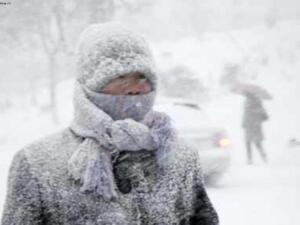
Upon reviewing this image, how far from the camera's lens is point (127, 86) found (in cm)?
245

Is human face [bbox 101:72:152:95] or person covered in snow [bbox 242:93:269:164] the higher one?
human face [bbox 101:72:152:95]

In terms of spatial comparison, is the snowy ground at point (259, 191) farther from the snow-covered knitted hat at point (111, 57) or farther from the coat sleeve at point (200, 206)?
the snow-covered knitted hat at point (111, 57)

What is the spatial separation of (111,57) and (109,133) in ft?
→ 0.90

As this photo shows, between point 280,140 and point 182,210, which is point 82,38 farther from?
point 280,140

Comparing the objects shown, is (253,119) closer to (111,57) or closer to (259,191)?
(259,191)

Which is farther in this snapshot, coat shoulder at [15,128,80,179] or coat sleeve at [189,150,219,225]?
coat sleeve at [189,150,219,225]

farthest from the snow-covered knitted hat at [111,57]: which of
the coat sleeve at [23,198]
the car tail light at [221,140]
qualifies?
the car tail light at [221,140]

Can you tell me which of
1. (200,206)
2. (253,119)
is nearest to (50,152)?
(200,206)

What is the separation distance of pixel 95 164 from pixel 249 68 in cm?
3393

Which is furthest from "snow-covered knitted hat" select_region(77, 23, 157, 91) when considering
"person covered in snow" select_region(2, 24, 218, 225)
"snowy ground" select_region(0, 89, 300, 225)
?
"snowy ground" select_region(0, 89, 300, 225)

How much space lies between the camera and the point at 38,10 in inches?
1019

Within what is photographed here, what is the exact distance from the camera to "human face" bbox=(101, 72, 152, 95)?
2432 mm

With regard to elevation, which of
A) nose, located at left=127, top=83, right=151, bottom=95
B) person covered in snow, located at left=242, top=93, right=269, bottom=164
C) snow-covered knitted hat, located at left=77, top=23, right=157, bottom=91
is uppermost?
snow-covered knitted hat, located at left=77, top=23, right=157, bottom=91

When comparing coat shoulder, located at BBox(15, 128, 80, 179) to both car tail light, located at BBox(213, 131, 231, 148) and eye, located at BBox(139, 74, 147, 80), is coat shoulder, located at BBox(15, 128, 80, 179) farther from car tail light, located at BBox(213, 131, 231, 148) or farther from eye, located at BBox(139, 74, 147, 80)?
car tail light, located at BBox(213, 131, 231, 148)
